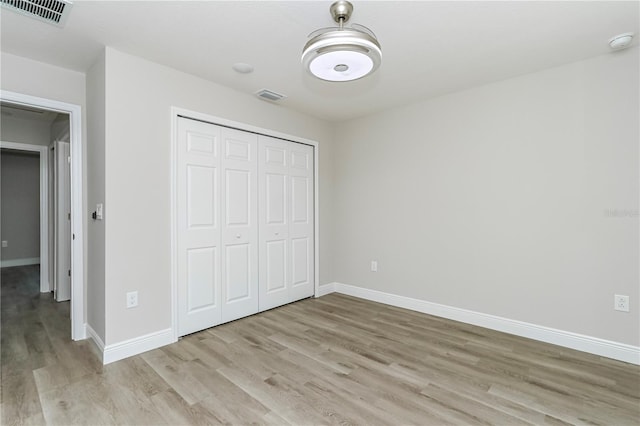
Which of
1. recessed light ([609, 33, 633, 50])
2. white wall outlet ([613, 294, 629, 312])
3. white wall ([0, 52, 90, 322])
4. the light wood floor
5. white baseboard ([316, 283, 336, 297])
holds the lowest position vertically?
the light wood floor

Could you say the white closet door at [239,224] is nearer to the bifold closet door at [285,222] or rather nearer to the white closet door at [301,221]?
the bifold closet door at [285,222]

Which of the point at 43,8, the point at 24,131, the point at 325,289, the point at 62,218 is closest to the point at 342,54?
the point at 43,8

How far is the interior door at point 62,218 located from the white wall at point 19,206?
155 inches

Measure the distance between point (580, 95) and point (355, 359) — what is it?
2890 mm

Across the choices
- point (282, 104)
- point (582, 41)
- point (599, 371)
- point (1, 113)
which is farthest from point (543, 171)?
point (1, 113)

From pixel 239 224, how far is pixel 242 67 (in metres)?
1.55

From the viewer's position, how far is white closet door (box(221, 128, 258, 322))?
3250mm

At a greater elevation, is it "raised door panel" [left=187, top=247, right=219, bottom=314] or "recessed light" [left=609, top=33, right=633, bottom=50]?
"recessed light" [left=609, top=33, right=633, bottom=50]

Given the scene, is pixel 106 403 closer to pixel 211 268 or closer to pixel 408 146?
pixel 211 268

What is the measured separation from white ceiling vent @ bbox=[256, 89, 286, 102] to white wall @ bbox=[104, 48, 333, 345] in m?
0.60

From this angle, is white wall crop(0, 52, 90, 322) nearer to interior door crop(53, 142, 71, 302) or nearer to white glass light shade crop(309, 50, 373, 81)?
interior door crop(53, 142, 71, 302)

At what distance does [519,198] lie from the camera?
294 centimetres

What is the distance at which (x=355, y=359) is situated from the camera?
2471 mm

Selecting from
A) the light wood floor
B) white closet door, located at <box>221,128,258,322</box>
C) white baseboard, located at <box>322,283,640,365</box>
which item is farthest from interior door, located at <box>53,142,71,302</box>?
white baseboard, located at <box>322,283,640,365</box>
